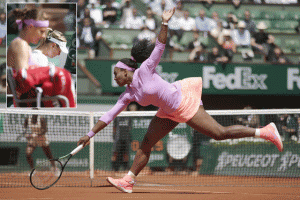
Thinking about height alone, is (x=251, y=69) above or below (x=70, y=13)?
below

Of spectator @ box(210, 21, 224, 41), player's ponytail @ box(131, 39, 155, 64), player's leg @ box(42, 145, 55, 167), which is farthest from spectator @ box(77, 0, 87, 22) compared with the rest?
player's ponytail @ box(131, 39, 155, 64)

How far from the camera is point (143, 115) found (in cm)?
946

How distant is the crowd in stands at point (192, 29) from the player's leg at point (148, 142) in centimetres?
675

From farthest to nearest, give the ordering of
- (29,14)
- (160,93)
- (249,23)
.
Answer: (249,23) < (29,14) < (160,93)

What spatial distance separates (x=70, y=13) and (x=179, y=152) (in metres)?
3.81

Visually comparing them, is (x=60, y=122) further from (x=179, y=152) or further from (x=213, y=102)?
(x=213, y=102)

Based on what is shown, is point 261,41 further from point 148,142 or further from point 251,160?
point 148,142

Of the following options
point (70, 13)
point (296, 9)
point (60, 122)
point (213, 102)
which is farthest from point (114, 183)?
point (296, 9)

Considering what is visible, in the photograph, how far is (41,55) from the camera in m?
8.26

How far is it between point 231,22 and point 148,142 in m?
8.99

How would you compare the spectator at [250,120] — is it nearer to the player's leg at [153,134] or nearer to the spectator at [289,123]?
the spectator at [289,123]

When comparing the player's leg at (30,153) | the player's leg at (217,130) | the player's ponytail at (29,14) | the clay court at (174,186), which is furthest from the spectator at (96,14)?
the player's leg at (217,130)

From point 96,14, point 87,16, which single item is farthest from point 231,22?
point 87,16

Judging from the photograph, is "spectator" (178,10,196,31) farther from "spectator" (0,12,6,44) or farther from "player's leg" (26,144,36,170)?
"player's leg" (26,144,36,170)
